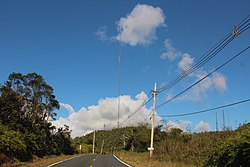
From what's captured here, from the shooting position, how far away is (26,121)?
37438 millimetres

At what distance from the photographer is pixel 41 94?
4616cm

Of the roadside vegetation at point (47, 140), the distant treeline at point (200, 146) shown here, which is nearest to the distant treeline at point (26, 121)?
the roadside vegetation at point (47, 140)

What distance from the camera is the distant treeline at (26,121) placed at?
27531 mm

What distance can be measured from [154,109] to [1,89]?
17173 millimetres

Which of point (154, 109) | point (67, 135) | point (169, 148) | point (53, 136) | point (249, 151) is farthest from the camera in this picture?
point (67, 135)

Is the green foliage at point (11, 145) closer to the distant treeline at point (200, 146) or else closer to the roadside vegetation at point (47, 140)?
the roadside vegetation at point (47, 140)

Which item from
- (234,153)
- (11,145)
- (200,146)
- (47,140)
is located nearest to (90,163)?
(11,145)

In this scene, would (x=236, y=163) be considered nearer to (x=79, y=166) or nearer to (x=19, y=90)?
(x=79, y=166)

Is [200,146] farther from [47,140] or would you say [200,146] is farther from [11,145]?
[47,140]

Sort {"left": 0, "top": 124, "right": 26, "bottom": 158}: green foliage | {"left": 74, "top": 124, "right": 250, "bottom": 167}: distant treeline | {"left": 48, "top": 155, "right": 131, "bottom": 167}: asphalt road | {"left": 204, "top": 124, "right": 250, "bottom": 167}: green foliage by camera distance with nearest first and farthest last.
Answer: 1. {"left": 204, "top": 124, "right": 250, "bottom": 167}: green foliage
2. {"left": 74, "top": 124, "right": 250, "bottom": 167}: distant treeline
3. {"left": 48, "top": 155, "right": 131, "bottom": 167}: asphalt road
4. {"left": 0, "top": 124, "right": 26, "bottom": 158}: green foliage

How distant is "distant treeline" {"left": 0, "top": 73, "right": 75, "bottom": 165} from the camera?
2753cm

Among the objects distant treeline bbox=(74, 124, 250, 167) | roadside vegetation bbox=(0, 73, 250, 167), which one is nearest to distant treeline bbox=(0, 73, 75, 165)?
roadside vegetation bbox=(0, 73, 250, 167)

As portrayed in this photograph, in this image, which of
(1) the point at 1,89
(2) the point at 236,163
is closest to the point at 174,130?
(1) the point at 1,89

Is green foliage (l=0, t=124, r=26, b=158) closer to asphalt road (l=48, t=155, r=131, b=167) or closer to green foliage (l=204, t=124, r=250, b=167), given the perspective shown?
asphalt road (l=48, t=155, r=131, b=167)
